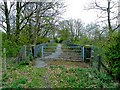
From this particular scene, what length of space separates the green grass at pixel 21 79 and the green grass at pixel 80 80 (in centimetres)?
19

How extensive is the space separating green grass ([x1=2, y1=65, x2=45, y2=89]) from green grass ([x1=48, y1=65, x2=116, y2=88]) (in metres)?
0.19

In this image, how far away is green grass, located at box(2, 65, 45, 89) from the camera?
2220mm

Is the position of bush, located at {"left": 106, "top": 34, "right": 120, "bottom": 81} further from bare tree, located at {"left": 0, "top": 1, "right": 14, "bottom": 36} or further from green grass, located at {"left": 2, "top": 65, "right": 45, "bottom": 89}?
bare tree, located at {"left": 0, "top": 1, "right": 14, "bottom": 36}

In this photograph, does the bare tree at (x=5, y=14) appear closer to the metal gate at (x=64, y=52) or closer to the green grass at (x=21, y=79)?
the green grass at (x=21, y=79)

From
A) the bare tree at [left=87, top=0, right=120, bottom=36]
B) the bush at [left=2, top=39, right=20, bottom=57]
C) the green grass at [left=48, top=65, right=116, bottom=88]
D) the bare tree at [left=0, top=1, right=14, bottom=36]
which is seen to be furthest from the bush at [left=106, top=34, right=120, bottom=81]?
the bare tree at [left=0, top=1, right=14, bottom=36]

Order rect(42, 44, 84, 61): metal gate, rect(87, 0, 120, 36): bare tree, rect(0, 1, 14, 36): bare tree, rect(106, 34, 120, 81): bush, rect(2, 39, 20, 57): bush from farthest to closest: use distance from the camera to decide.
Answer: rect(42, 44, 84, 61): metal gate
rect(0, 1, 14, 36): bare tree
rect(2, 39, 20, 57): bush
rect(87, 0, 120, 36): bare tree
rect(106, 34, 120, 81): bush

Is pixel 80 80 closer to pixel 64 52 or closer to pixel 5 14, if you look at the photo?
pixel 64 52

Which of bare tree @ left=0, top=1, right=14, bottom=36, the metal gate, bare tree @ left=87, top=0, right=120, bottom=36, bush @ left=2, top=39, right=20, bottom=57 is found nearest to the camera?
bare tree @ left=87, top=0, right=120, bottom=36

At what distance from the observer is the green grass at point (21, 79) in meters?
2.22

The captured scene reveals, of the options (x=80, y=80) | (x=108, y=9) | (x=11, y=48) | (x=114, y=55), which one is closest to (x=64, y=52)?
(x=11, y=48)

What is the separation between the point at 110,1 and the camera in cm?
296

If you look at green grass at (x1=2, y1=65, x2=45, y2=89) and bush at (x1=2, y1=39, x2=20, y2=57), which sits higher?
bush at (x1=2, y1=39, x2=20, y2=57)

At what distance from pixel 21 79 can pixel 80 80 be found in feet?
2.62

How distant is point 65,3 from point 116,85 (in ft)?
6.25
